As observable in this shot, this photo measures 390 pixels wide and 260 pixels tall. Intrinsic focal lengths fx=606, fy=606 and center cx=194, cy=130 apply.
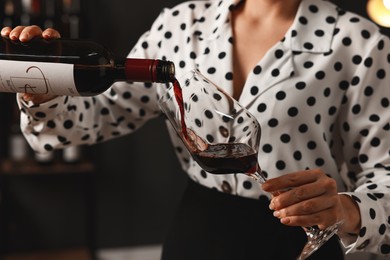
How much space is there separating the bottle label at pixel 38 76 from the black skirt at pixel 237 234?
44cm

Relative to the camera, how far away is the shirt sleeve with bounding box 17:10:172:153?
48.3 inches

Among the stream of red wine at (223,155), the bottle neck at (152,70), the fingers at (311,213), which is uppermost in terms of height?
the bottle neck at (152,70)

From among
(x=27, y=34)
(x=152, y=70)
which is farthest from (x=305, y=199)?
(x=27, y=34)

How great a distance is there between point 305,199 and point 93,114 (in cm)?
63

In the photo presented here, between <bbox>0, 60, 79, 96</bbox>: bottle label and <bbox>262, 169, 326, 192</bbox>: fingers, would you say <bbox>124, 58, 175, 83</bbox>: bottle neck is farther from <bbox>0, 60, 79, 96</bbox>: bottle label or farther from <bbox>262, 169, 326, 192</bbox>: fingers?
<bbox>262, 169, 326, 192</bbox>: fingers

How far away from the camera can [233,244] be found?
120 cm

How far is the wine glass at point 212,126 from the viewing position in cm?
86

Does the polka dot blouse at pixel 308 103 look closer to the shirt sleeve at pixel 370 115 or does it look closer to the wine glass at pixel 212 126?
the shirt sleeve at pixel 370 115

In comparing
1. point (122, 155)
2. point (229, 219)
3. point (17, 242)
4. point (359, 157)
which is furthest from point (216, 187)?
point (17, 242)

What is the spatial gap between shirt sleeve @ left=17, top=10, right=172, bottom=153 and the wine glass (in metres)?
0.39

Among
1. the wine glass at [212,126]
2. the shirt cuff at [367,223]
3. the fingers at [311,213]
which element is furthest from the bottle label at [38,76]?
the shirt cuff at [367,223]

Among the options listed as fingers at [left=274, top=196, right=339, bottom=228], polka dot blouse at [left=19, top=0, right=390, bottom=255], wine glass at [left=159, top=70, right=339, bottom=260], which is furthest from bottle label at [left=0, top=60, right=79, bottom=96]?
fingers at [left=274, top=196, right=339, bottom=228]

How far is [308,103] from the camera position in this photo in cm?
120

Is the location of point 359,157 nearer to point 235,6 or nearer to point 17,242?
point 235,6
